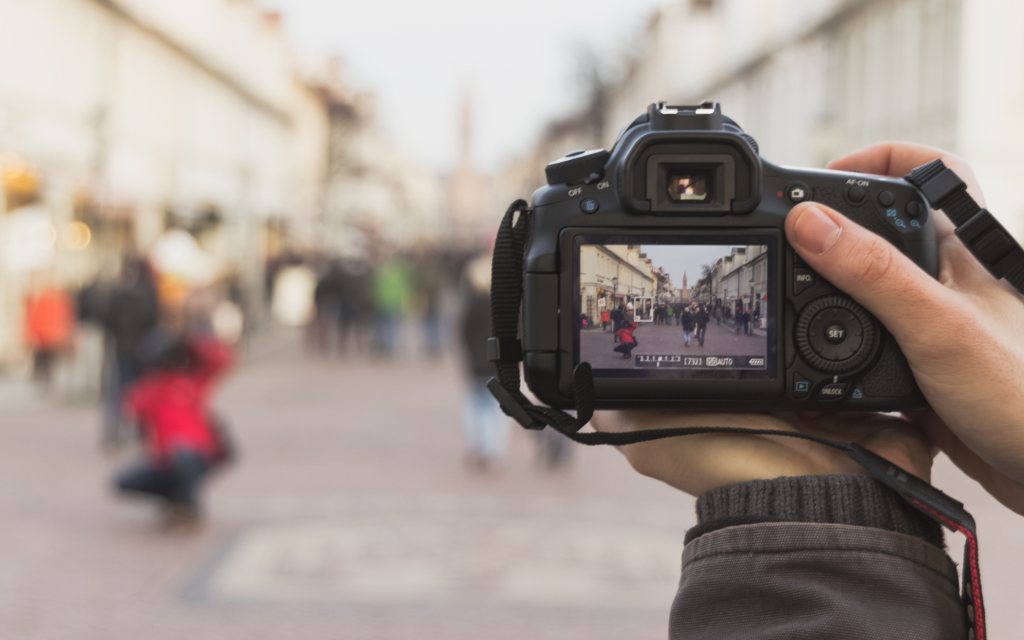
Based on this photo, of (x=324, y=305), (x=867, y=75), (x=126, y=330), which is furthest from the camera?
(x=867, y=75)

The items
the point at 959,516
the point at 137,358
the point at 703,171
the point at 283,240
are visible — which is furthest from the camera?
the point at 283,240

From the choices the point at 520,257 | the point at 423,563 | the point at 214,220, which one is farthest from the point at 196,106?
the point at 520,257

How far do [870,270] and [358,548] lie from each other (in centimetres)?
698

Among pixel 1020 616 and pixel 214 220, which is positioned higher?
pixel 214 220

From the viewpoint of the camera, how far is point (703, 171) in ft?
4.93

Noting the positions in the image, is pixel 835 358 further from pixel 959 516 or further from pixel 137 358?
pixel 137 358

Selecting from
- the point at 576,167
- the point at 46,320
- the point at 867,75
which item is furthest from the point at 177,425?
→ the point at 867,75

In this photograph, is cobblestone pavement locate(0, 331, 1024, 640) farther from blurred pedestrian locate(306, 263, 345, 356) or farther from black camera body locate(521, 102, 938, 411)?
blurred pedestrian locate(306, 263, 345, 356)

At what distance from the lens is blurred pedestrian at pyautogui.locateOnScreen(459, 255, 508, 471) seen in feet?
37.9

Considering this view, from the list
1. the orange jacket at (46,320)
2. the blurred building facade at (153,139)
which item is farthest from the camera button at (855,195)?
the orange jacket at (46,320)

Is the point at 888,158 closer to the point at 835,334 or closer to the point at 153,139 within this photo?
the point at 835,334

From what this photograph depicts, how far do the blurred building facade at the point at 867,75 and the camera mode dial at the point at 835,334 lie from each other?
2089cm

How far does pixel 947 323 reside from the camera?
142 cm

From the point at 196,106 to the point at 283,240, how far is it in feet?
32.1
